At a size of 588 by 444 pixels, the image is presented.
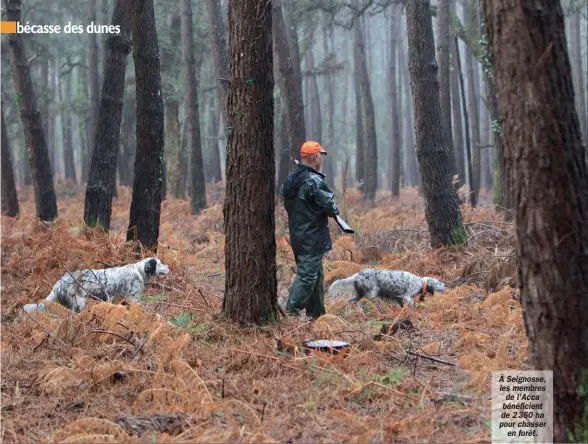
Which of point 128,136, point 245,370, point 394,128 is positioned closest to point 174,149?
point 128,136

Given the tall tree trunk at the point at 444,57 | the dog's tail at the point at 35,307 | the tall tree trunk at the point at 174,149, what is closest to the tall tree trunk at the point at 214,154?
the tall tree trunk at the point at 174,149

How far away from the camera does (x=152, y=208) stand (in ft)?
37.8

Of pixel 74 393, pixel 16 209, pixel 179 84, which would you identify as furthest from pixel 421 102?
pixel 179 84

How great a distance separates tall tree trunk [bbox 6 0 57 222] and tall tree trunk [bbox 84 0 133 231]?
246cm

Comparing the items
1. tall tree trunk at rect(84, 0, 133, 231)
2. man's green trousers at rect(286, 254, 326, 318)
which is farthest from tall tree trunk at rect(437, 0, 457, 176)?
man's green trousers at rect(286, 254, 326, 318)

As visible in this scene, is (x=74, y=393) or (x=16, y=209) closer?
(x=74, y=393)

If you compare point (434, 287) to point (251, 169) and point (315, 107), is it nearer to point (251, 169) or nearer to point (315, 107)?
point (251, 169)

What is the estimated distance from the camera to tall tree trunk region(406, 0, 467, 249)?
12.3 meters

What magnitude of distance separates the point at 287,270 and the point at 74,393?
256 inches

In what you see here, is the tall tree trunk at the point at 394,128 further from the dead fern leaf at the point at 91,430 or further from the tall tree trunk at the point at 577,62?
the dead fern leaf at the point at 91,430

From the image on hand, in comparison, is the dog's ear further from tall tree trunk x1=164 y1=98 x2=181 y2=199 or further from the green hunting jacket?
tall tree trunk x1=164 y1=98 x2=181 y2=199

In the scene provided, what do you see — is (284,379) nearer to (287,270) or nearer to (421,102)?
(287,270)

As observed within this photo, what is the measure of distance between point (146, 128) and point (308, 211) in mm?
4320

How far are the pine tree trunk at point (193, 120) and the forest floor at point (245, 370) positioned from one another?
11.4 meters
